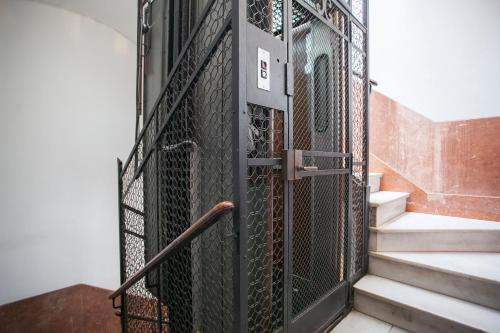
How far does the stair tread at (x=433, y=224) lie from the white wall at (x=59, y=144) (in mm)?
4482

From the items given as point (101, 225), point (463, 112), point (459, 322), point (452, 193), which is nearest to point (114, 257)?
point (101, 225)

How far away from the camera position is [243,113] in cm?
111

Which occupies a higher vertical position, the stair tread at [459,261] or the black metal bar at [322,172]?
the black metal bar at [322,172]

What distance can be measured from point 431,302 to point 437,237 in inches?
25.8

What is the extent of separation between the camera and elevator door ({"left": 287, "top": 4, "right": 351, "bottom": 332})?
1.71m

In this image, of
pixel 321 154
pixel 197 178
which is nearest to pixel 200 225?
pixel 197 178

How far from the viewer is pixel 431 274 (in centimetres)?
188

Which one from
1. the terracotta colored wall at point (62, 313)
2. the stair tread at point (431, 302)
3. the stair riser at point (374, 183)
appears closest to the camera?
the stair tread at point (431, 302)

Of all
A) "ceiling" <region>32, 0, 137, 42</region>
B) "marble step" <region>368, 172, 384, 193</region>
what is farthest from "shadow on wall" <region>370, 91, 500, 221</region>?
"ceiling" <region>32, 0, 137, 42</region>

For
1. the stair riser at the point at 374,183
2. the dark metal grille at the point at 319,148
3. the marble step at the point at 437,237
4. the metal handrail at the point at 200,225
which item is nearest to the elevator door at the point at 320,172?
the dark metal grille at the point at 319,148

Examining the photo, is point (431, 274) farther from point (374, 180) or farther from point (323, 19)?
point (323, 19)

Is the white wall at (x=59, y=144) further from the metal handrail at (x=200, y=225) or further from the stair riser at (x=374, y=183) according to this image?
the stair riser at (x=374, y=183)

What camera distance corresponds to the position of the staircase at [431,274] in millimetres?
1624

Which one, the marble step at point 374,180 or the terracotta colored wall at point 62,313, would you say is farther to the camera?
the terracotta colored wall at point 62,313
